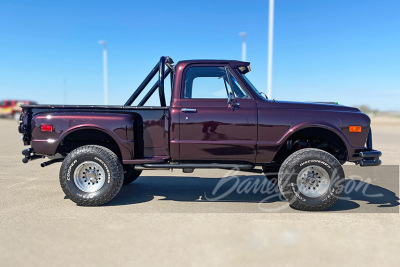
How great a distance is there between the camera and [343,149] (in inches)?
176

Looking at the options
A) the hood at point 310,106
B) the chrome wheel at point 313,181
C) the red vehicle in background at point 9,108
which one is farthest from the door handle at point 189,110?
the red vehicle in background at point 9,108

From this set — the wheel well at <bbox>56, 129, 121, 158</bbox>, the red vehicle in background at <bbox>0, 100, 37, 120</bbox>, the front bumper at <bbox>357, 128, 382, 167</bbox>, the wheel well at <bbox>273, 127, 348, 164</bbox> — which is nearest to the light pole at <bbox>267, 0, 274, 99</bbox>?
the wheel well at <bbox>273, 127, 348, 164</bbox>

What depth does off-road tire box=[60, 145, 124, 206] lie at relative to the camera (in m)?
4.20

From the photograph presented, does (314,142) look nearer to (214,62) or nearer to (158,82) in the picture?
(214,62)

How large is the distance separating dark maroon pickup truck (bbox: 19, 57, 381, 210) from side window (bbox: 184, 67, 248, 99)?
0.06 ft

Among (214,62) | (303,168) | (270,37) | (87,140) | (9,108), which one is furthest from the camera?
(9,108)

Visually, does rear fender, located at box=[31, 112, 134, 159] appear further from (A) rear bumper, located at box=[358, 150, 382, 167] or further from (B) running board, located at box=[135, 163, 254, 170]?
(A) rear bumper, located at box=[358, 150, 382, 167]

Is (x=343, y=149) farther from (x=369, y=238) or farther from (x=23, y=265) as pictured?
(x=23, y=265)

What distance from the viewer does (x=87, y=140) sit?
4.71 meters

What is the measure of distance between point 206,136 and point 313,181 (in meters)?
1.67

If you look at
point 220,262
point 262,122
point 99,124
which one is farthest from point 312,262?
point 99,124

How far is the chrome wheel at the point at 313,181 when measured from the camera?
13.7ft

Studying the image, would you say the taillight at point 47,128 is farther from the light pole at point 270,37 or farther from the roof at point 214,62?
the light pole at point 270,37

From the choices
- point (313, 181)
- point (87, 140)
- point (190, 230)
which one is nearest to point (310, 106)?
point (313, 181)
